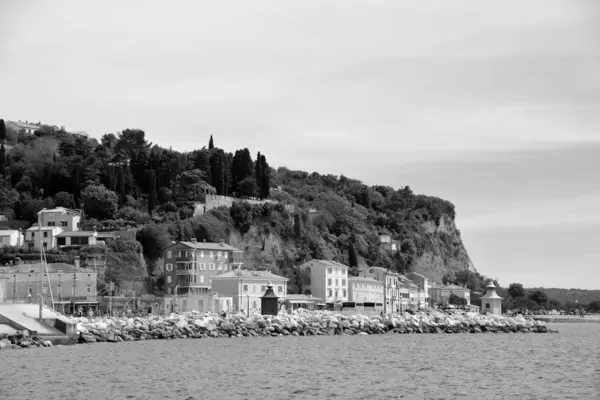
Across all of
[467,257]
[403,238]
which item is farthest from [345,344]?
[467,257]

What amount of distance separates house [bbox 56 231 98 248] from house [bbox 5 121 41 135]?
3148cm

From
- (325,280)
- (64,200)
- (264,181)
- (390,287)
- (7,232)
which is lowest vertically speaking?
(390,287)

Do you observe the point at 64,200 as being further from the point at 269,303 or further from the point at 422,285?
the point at 422,285

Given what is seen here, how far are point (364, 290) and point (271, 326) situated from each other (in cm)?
3024

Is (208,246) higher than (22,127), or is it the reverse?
(22,127)

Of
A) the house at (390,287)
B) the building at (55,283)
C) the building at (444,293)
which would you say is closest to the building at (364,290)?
the house at (390,287)

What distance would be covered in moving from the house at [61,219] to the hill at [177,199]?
108 centimetres

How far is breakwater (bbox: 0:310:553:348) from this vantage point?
5131 cm

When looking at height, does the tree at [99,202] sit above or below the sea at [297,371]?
above

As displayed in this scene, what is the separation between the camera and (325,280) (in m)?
83.6

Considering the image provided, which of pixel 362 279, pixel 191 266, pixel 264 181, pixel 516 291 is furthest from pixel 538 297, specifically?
pixel 191 266

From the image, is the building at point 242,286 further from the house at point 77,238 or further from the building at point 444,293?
the building at point 444,293

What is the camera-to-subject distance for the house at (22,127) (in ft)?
347

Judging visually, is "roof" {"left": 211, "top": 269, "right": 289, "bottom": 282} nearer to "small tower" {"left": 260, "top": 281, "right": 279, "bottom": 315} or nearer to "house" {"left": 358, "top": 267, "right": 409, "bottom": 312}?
"small tower" {"left": 260, "top": 281, "right": 279, "bottom": 315}
